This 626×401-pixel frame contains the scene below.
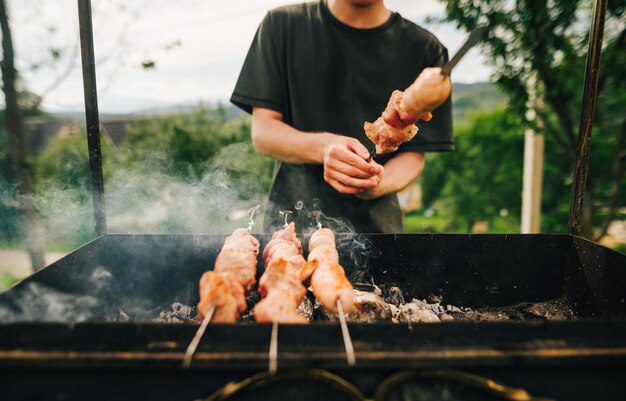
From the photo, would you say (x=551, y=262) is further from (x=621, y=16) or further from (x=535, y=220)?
(x=535, y=220)

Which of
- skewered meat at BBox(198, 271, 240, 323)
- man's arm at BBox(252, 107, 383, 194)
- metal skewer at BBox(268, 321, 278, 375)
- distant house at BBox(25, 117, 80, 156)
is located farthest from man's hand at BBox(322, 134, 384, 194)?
distant house at BBox(25, 117, 80, 156)

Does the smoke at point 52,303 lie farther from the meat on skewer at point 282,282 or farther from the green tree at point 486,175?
the green tree at point 486,175

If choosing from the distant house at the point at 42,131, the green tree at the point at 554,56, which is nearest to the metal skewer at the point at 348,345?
the green tree at the point at 554,56

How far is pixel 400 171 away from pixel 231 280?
1786mm

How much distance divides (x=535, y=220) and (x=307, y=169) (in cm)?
489

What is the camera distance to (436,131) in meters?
3.25

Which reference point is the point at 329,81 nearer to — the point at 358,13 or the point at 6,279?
the point at 358,13

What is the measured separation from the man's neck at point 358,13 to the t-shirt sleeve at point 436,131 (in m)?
0.54

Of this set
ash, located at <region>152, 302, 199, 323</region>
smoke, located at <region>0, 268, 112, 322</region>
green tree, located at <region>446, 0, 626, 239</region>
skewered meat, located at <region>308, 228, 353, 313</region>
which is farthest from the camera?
green tree, located at <region>446, 0, 626, 239</region>

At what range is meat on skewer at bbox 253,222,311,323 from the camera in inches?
67.4

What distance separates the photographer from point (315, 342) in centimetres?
137

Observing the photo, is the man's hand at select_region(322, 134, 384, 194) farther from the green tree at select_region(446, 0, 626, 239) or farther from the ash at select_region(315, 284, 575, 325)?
the green tree at select_region(446, 0, 626, 239)

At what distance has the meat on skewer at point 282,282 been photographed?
5.61 ft

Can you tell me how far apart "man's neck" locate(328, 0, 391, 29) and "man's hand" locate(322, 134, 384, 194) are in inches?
56.3
